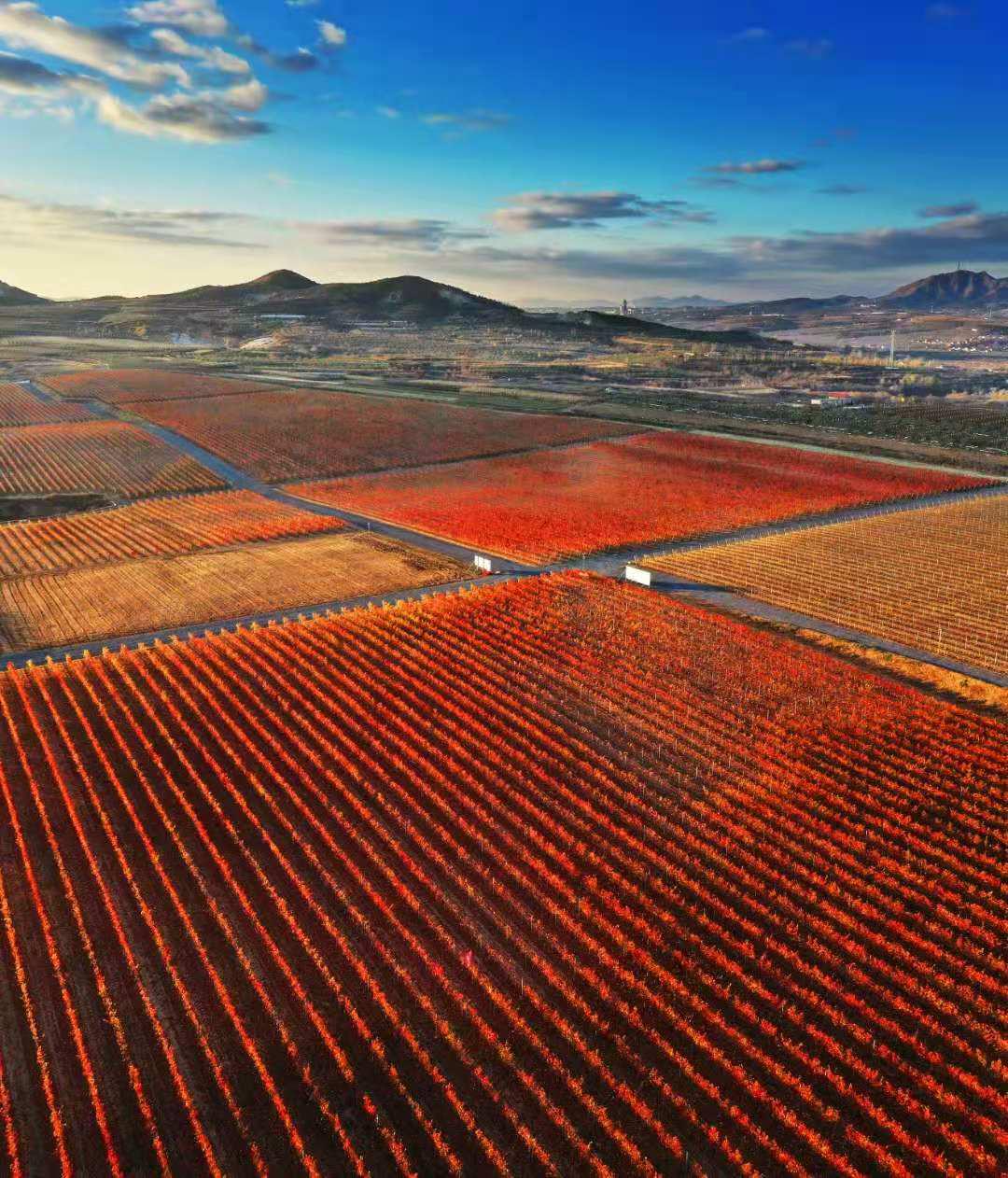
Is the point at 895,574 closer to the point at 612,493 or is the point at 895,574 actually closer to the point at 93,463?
the point at 612,493

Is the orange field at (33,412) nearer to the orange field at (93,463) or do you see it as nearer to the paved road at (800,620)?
the orange field at (93,463)

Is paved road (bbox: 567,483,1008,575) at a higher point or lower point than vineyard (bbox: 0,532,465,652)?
higher

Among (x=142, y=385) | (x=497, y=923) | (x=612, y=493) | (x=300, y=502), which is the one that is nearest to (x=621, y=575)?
(x=612, y=493)

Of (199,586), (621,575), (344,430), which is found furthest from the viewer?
(344,430)

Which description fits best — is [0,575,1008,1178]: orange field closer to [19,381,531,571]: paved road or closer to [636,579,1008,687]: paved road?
[636,579,1008,687]: paved road

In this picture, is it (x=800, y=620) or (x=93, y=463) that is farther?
(x=93, y=463)

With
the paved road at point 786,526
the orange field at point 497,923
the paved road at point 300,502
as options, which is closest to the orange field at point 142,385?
the paved road at point 300,502

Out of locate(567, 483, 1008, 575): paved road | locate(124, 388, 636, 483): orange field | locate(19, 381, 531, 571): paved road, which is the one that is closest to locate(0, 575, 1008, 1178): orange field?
locate(567, 483, 1008, 575): paved road
